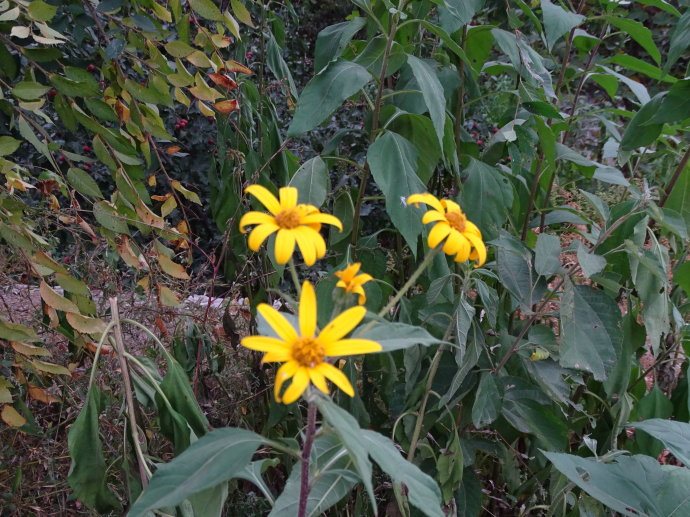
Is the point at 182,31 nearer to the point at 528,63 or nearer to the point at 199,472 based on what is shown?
the point at 528,63

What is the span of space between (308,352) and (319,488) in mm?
390

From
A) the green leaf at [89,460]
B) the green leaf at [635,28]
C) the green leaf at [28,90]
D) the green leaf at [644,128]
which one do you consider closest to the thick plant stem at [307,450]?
the green leaf at [89,460]

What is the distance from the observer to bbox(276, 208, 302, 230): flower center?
0.67 metres

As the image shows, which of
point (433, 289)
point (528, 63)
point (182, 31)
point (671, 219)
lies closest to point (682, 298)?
point (671, 219)

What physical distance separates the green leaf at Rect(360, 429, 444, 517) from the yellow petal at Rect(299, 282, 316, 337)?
114 millimetres

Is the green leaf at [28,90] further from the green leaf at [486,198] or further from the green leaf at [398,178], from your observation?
the green leaf at [486,198]

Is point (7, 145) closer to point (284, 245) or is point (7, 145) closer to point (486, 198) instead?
point (284, 245)

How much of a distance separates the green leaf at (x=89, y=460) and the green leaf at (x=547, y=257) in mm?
732

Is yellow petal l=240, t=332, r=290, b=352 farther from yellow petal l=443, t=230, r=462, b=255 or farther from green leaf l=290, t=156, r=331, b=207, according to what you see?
green leaf l=290, t=156, r=331, b=207

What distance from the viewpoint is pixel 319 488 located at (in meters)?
0.91

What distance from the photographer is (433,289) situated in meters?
1.10

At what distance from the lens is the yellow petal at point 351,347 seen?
1.94ft

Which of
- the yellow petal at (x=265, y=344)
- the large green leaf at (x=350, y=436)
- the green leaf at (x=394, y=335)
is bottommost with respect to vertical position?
the large green leaf at (x=350, y=436)

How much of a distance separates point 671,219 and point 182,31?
106 cm
